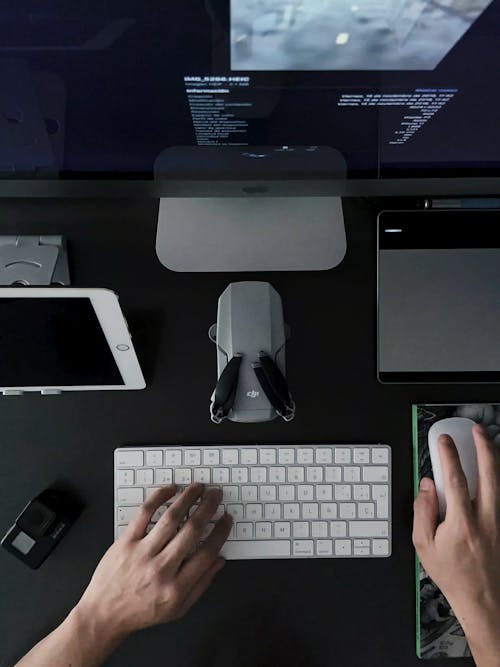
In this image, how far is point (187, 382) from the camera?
0.68m

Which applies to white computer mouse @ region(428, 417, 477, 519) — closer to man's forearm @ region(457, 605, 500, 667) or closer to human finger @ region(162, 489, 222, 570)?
man's forearm @ region(457, 605, 500, 667)

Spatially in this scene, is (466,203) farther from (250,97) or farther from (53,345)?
(53,345)

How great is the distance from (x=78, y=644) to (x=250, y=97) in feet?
2.02

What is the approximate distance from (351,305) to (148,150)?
336 mm

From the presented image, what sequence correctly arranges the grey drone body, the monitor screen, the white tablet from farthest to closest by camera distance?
1. the grey drone body
2. the white tablet
3. the monitor screen

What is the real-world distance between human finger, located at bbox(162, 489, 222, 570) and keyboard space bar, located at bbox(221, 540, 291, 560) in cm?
5

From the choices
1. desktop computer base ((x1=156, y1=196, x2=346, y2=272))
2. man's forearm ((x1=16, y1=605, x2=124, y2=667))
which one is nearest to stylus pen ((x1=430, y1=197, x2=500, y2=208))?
desktop computer base ((x1=156, y1=196, x2=346, y2=272))

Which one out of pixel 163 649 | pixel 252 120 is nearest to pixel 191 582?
pixel 163 649

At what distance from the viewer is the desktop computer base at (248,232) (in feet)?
2.16

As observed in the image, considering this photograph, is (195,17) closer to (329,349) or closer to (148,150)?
(148,150)

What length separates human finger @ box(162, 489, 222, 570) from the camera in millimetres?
613

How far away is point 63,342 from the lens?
59 centimetres

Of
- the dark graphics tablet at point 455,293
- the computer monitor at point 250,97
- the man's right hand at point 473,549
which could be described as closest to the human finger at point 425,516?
the man's right hand at point 473,549

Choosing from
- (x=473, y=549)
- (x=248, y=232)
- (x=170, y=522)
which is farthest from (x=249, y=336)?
(x=473, y=549)
